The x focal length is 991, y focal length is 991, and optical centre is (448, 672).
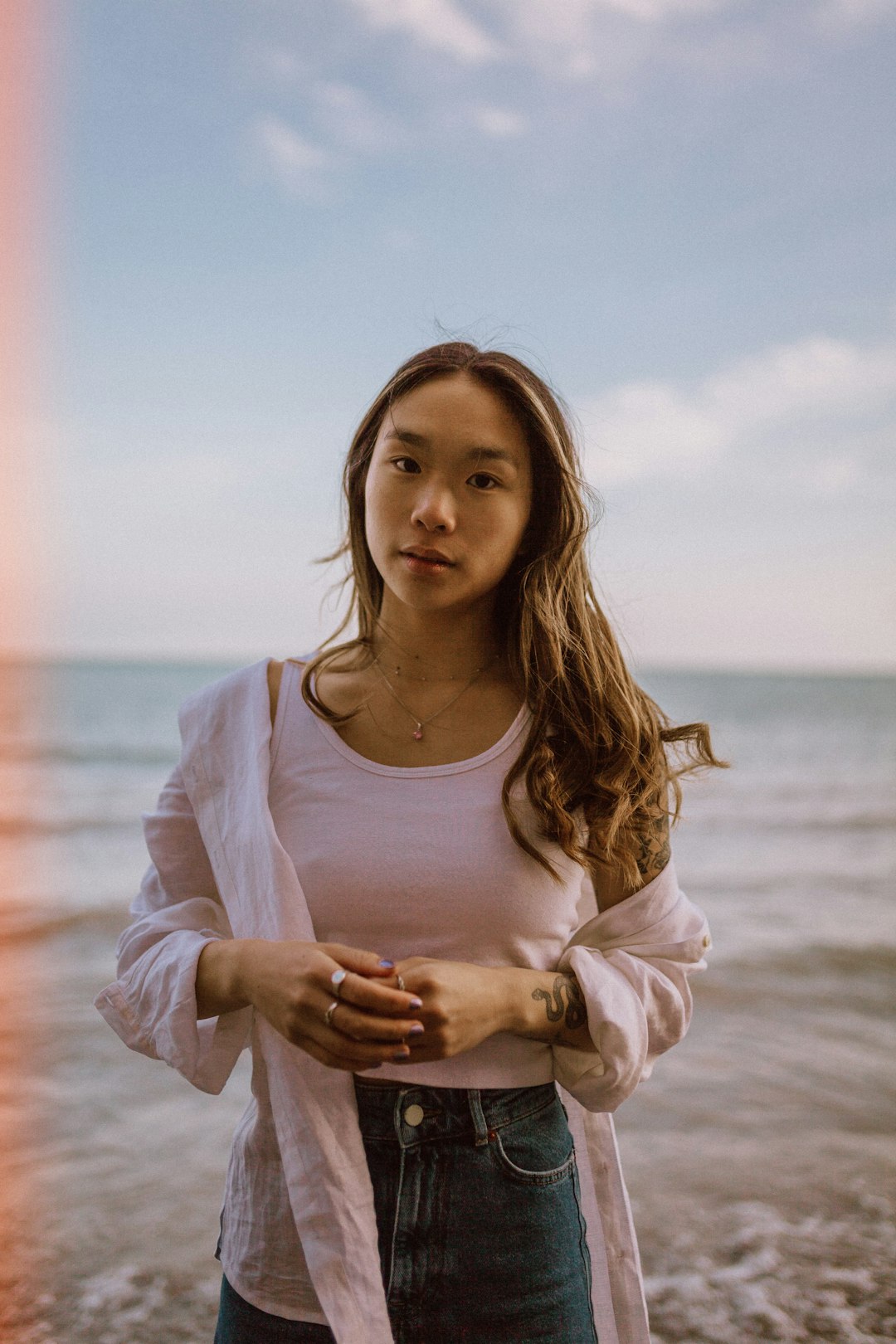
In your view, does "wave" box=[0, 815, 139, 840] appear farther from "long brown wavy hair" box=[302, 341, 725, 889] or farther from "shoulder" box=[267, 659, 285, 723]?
"long brown wavy hair" box=[302, 341, 725, 889]

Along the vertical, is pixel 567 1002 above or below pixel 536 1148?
above

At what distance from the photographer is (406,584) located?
1.43 m

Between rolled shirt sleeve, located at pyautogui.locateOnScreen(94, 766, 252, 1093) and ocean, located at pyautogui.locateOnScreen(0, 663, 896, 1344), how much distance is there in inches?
45.6

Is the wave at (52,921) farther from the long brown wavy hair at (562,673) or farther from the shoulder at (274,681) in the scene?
the long brown wavy hair at (562,673)

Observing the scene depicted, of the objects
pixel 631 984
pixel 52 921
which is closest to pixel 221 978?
pixel 631 984

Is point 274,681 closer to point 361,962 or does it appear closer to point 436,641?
point 436,641

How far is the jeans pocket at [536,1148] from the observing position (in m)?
1.28

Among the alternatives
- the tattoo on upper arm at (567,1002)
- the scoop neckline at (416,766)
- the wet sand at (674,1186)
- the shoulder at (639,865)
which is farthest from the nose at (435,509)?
the wet sand at (674,1186)

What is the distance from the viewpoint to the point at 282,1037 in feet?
4.30

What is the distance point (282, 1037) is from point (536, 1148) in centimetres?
37

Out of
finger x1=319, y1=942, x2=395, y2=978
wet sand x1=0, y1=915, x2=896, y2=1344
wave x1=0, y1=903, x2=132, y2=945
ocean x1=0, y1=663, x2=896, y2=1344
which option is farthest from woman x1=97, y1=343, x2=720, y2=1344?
wave x1=0, y1=903, x2=132, y2=945

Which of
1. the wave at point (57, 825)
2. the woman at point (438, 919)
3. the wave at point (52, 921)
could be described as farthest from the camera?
the wave at point (57, 825)

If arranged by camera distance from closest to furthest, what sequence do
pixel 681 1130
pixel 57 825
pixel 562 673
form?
pixel 562 673
pixel 681 1130
pixel 57 825

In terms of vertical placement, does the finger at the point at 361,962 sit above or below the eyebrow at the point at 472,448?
below
